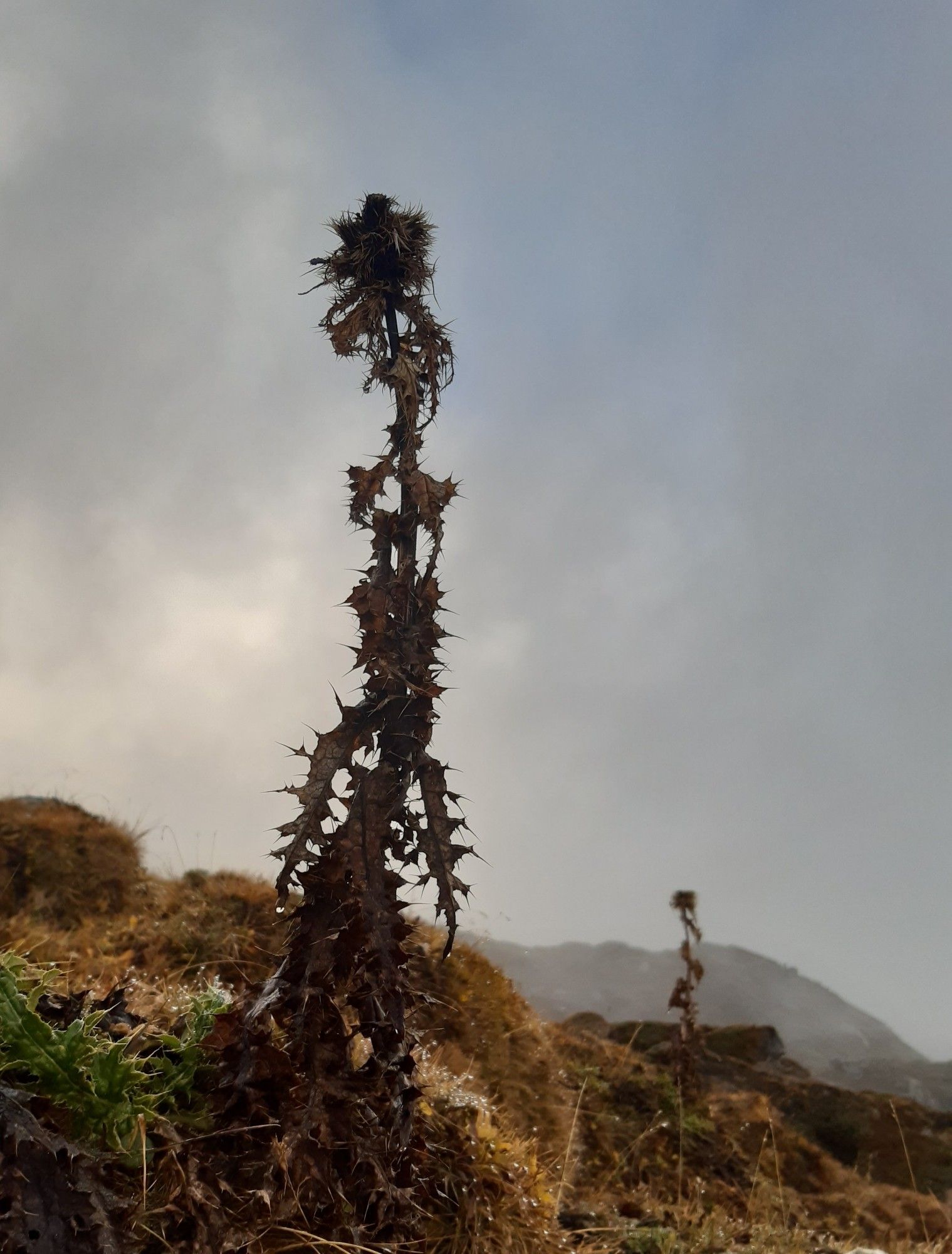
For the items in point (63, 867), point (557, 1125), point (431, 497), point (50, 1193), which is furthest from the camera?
point (63, 867)

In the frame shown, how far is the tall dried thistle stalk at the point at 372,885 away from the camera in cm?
298

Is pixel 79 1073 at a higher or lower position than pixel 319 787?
lower

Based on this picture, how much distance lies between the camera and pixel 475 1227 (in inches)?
144

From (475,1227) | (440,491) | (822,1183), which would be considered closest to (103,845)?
(475,1227)

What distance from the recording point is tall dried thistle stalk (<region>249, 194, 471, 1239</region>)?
2.98 meters

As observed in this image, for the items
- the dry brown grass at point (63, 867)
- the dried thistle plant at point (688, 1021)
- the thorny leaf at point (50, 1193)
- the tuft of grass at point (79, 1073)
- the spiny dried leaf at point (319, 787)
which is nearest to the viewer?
the thorny leaf at point (50, 1193)

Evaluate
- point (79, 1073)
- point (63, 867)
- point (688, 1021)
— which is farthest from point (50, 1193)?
point (688, 1021)

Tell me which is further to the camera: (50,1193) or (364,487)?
(364,487)

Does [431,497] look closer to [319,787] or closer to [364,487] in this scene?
[364,487]

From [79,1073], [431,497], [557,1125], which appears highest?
[431,497]

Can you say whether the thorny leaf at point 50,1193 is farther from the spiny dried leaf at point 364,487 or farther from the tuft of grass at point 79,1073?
the spiny dried leaf at point 364,487

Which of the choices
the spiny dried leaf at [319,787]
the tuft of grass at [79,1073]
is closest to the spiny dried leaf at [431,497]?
A: the spiny dried leaf at [319,787]

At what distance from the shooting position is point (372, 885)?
3133 mm

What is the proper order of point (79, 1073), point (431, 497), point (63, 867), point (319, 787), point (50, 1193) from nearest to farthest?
point (50, 1193), point (79, 1073), point (319, 787), point (431, 497), point (63, 867)
